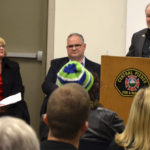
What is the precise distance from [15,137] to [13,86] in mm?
3431

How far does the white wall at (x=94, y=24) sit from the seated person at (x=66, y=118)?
11.4ft

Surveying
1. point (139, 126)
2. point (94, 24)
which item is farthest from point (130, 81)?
point (94, 24)

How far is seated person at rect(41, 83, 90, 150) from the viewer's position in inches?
63.4

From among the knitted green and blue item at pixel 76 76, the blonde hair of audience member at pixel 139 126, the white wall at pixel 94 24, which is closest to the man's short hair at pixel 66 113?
the blonde hair of audience member at pixel 139 126

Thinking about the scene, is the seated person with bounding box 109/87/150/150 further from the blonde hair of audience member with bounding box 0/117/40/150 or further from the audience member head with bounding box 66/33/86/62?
the audience member head with bounding box 66/33/86/62

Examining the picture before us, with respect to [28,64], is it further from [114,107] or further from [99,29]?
[114,107]

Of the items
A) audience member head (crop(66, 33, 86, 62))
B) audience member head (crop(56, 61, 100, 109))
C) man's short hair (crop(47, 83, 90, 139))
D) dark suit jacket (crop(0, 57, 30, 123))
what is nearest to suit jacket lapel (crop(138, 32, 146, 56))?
audience member head (crop(66, 33, 86, 62))

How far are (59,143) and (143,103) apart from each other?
0.59m

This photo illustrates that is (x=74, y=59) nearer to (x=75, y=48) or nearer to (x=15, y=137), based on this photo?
(x=75, y=48)

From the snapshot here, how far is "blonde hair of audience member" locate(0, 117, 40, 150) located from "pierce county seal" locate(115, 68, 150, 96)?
6.10 ft

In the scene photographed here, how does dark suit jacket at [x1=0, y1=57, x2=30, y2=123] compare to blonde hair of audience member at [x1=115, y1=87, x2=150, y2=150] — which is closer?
blonde hair of audience member at [x1=115, y1=87, x2=150, y2=150]

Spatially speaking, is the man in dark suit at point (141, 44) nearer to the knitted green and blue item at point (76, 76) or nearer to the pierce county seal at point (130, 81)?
the pierce county seal at point (130, 81)

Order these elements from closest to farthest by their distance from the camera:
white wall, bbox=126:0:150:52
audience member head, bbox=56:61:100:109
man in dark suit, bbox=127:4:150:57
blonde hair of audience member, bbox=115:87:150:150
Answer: blonde hair of audience member, bbox=115:87:150:150
audience member head, bbox=56:61:100:109
man in dark suit, bbox=127:4:150:57
white wall, bbox=126:0:150:52

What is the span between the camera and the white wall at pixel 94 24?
506cm
